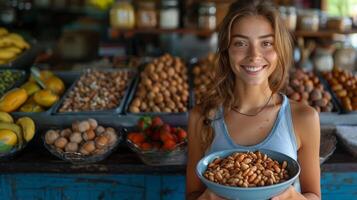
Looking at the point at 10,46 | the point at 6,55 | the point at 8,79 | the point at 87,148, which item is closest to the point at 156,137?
the point at 87,148

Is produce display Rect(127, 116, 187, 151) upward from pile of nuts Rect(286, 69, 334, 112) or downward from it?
downward

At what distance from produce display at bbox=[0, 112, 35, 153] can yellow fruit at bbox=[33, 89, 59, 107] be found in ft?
0.83

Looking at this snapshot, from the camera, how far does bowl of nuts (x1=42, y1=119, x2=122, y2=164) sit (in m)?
2.16

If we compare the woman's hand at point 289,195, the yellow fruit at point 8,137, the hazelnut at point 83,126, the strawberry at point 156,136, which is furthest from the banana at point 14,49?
the woman's hand at point 289,195

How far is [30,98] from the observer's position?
2744mm

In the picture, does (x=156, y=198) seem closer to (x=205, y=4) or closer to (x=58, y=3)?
(x=205, y=4)

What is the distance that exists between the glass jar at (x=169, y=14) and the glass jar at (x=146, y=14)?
0.28 ft

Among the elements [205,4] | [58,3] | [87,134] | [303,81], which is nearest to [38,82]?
[87,134]

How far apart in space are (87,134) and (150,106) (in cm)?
55

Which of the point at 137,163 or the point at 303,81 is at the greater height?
the point at 303,81

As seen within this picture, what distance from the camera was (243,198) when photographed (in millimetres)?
1432

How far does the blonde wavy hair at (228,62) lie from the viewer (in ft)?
5.45

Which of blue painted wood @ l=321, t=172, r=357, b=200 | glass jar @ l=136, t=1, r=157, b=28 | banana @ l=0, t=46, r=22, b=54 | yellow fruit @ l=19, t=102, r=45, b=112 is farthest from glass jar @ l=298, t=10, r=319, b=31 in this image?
yellow fruit @ l=19, t=102, r=45, b=112

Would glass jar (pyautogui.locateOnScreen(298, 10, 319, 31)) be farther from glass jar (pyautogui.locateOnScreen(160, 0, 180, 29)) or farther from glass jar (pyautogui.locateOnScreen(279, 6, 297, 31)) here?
glass jar (pyautogui.locateOnScreen(160, 0, 180, 29))
